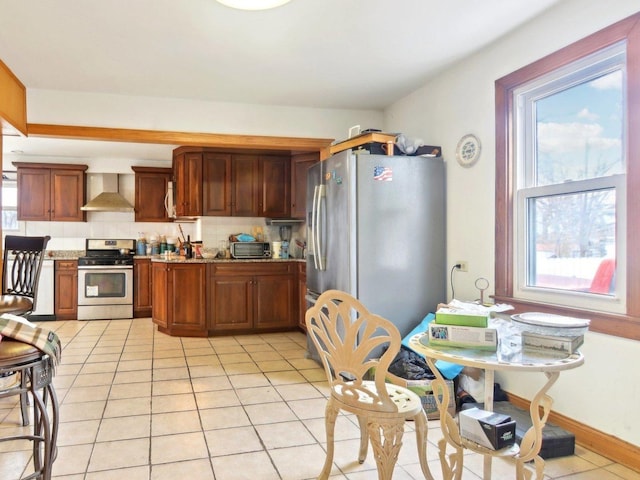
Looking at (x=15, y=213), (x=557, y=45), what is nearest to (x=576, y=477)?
(x=557, y=45)

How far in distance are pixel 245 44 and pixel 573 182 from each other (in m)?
2.22

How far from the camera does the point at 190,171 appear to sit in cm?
552

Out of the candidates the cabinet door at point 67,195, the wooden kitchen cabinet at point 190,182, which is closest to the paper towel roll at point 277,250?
the wooden kitchen cabinet at point 190,182

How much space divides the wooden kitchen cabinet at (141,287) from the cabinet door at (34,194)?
152 centimetres

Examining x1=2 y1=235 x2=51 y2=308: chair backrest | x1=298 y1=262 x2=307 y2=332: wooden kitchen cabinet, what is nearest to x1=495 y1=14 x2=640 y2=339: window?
x1=298 y1=262 x2=307 y2=332: wooden kitchen cabinet

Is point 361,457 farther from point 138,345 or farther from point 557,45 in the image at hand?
point 138,345

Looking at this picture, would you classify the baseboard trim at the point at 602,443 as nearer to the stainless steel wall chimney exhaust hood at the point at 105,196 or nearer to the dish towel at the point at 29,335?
the dish towel at the point at 29,335

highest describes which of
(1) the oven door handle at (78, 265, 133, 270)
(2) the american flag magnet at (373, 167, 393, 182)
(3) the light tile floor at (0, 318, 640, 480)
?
(2) the american flag magnet at (373, 167, 393, 182)

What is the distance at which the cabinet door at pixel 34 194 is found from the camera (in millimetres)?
6385

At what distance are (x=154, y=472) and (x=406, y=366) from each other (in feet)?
5.31

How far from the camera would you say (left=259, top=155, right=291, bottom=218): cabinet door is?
5.71m

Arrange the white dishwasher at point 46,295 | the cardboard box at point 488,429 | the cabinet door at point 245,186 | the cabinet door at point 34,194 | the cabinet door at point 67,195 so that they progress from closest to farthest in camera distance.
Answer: the cardboard box at point 488,429, the cabinet door at point 245,186, the white dishwasher at point 46,295, the cabinet door at point 34,194, the cabinet door at point 67,195

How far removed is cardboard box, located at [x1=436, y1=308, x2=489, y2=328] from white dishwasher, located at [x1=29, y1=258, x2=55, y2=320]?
6.03 metres

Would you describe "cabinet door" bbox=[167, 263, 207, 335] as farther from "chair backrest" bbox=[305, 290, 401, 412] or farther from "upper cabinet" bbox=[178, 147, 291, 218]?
"chair backrest" bbox=[305, 290, 401, 412]
